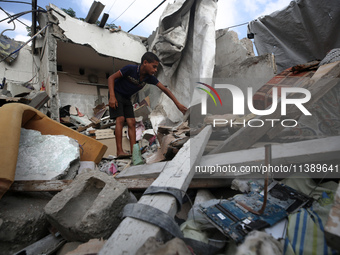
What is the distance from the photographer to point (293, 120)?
1746 mm

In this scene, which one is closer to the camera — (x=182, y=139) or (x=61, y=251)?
(x=61, y=251)

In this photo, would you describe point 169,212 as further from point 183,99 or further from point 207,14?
point 207,14

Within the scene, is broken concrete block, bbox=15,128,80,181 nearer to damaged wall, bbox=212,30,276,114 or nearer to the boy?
the boy

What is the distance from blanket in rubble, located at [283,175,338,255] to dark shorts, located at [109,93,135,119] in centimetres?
→ 248

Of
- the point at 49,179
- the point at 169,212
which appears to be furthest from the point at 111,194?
the point at 49,179

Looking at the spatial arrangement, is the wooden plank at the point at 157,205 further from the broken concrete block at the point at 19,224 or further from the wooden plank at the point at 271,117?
the broken concrete block at the point at 19,224

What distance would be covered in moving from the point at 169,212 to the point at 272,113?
51.7 inches

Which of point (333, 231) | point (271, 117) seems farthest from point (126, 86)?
point (333, 231)

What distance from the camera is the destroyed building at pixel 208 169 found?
2.72 feet

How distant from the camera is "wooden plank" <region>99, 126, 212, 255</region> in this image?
2.34 ft

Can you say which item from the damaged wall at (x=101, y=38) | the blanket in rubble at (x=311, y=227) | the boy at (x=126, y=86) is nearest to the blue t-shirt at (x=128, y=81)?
the boy at (x=126, y=86)

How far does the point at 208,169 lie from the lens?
4.46 ft

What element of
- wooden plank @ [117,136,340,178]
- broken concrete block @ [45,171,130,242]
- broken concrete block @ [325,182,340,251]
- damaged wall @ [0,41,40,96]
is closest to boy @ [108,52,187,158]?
broken concrete block @ [45,171,130,242]

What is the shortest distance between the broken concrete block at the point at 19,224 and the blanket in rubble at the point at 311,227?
136cm
